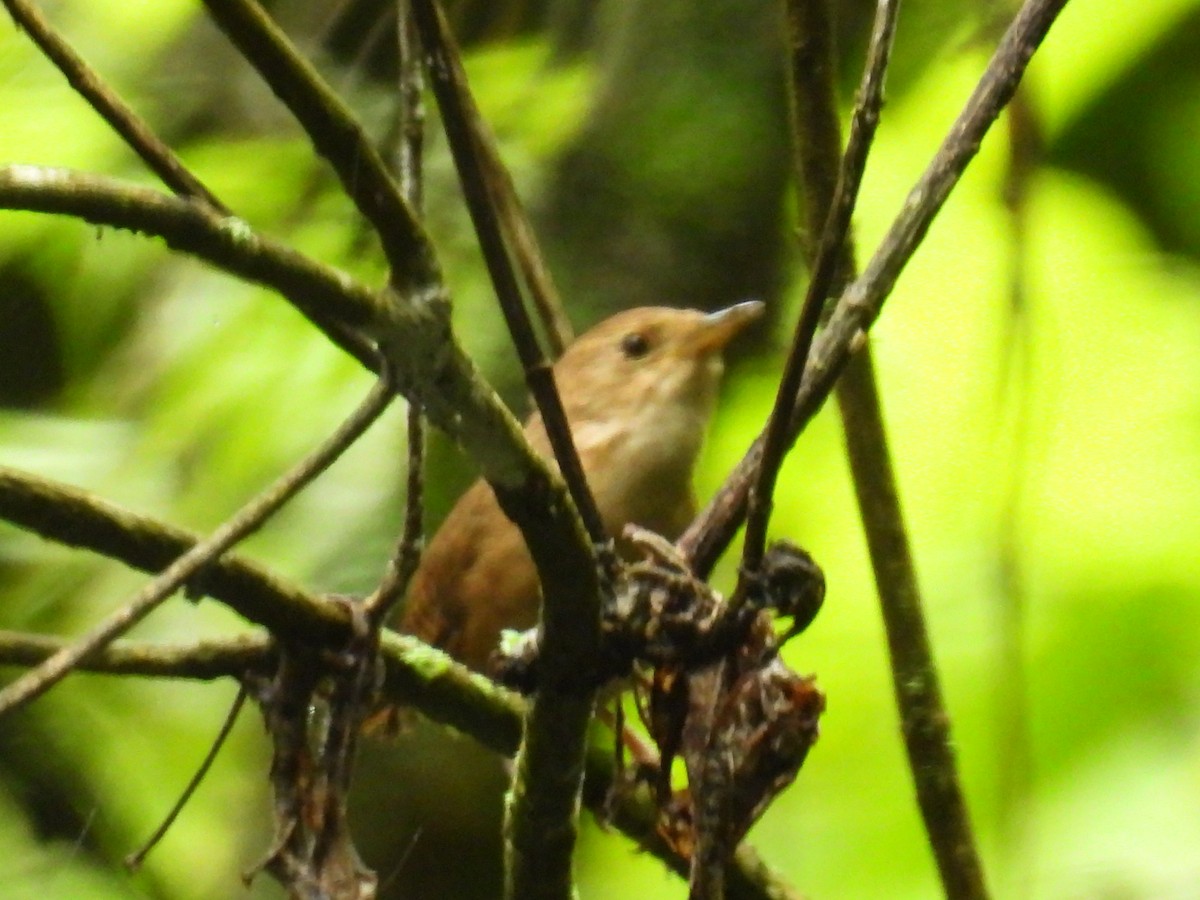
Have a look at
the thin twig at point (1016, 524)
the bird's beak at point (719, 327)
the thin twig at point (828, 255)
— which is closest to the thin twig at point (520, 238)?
the bird's beak at point (719, 327)

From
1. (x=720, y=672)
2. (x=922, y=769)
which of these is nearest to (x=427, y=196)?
(x=922, y=769)

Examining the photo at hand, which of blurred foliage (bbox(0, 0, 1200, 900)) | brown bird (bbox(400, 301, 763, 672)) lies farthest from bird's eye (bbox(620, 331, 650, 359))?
blurred foliage (bbox(0, 0, 1200, 900))

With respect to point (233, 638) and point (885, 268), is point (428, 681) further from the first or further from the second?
point (885, 268)

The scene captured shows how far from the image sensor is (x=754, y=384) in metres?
2.45

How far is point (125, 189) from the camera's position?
31.6 inches

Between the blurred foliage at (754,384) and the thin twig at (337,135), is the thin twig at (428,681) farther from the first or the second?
the blurred foliage at (754,384)

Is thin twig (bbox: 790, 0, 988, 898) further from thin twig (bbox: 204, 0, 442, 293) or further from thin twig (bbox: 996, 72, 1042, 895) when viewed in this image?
thin twig (bbox: 204, 0, 442, 293)

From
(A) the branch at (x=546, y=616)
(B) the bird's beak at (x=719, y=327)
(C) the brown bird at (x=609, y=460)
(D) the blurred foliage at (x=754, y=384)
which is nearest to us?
(A) the branch at (x=546, y=616)

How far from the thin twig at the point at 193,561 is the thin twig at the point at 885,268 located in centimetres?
27

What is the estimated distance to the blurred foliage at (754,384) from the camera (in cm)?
227

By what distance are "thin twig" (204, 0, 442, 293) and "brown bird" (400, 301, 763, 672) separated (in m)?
0.94

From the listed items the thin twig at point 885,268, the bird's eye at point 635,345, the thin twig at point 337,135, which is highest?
the bird's eye at point 635,345

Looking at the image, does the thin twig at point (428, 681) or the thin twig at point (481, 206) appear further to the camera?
the thin twig at point (428, 681)

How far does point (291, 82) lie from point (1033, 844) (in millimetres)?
Answer: 1788
